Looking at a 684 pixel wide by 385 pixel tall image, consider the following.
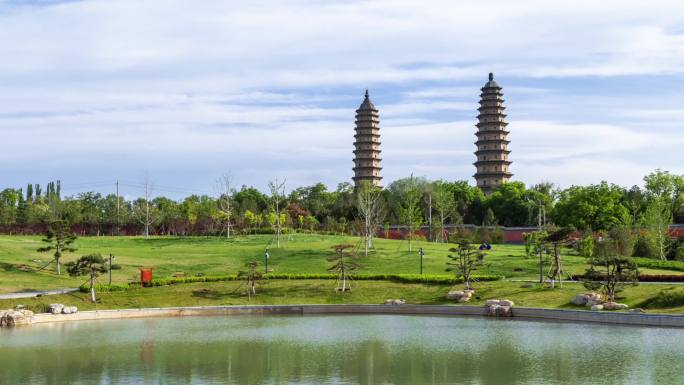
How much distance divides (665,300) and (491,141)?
90.9 m

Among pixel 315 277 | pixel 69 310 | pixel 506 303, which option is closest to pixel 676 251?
pixel 506 303

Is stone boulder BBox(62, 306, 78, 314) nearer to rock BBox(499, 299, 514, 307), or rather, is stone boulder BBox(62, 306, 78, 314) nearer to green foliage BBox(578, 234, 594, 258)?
rock BBox(499, 299, 514, 307)

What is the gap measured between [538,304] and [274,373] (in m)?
22.2

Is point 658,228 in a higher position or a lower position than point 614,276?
higher

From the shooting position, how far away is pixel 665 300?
136 ft

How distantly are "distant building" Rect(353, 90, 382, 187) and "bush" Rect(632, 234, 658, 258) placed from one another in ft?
240

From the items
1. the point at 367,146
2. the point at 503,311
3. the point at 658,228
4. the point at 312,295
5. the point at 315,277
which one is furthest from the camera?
the point at 367,146

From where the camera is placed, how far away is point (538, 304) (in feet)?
147

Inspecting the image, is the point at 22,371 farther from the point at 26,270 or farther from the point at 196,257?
the point at 196,257

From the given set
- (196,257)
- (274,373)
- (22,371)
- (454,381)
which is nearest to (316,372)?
(274,373)

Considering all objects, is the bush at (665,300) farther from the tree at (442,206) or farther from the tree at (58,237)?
the tree at (442,206)

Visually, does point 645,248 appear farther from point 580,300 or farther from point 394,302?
point 394,302

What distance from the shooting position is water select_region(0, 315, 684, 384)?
26.1m

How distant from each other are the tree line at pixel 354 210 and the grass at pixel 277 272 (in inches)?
280
